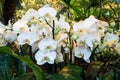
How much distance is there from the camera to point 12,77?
1.32m

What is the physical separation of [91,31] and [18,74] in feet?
1.06

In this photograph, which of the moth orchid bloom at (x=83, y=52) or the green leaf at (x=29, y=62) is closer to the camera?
the green leaf at (x=29, y=62)

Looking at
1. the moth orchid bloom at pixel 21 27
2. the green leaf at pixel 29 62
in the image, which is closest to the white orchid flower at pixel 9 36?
the moth orchid bloom at pixel 21 27

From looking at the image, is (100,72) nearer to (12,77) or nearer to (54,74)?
(54,74)

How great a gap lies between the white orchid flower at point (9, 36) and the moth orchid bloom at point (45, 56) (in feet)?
0.39

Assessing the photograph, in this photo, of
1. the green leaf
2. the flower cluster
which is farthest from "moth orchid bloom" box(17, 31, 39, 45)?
the green leaf

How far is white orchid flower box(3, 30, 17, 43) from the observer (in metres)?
1.25

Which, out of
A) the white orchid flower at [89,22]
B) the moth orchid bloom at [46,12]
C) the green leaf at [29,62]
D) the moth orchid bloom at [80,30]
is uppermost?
the moth orchid bloom at [46,12]

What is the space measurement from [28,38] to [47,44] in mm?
73

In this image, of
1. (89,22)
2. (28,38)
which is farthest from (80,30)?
(28,38)

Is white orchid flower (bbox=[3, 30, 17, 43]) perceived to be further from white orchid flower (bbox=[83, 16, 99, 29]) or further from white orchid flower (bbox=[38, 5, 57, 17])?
white orchid flower (bbox=[83, 16, 99, 29])

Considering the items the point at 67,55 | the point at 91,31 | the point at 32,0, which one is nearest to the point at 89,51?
the point at 91,31

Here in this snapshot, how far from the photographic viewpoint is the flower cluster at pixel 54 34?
1172mm

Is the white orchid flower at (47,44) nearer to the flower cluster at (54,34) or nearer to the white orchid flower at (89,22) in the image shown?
the flower cluster at (54,34)
